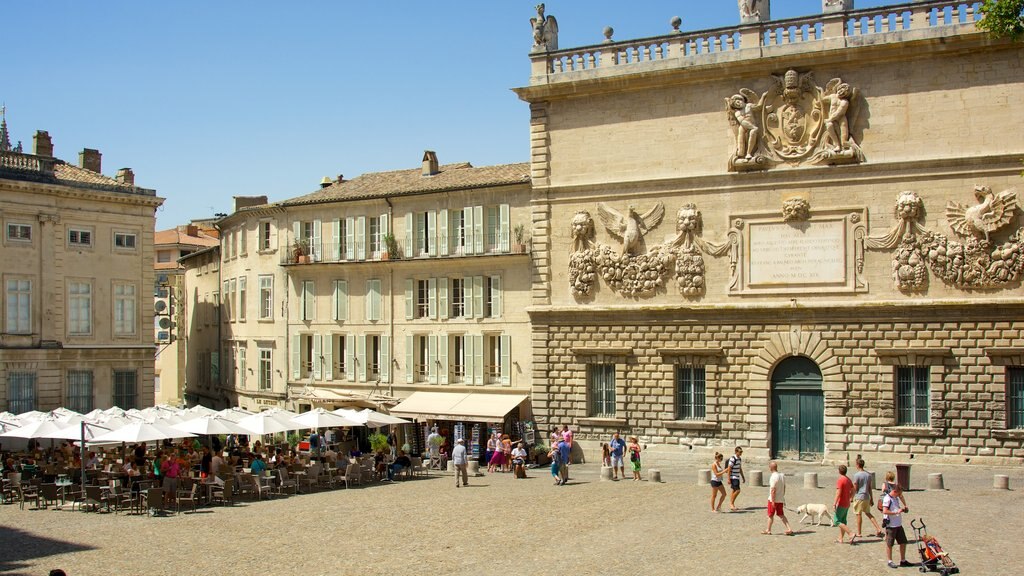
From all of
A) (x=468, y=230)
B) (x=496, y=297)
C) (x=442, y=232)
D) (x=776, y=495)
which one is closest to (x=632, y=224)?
(x=496, y=297)

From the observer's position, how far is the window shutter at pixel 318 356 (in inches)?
1614

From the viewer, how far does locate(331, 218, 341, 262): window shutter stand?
40.6 metres

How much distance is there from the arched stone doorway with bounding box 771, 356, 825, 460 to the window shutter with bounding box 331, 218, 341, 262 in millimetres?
17515

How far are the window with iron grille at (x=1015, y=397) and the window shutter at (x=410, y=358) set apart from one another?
19.2 metres

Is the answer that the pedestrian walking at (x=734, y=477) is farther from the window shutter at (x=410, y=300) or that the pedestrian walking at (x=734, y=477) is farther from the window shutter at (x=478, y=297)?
the window shutter at (x=410, y=300)

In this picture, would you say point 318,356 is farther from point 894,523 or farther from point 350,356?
point 894,523

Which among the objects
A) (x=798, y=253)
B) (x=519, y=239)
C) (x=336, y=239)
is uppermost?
(x=336, y=239)

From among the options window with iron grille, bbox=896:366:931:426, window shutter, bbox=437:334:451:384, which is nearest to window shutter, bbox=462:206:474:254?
window shutter, bbox=437:334:451:384

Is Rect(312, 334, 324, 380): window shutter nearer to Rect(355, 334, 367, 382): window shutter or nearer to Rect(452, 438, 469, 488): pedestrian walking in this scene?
Rect(355, 334, 367, 382): window shutter

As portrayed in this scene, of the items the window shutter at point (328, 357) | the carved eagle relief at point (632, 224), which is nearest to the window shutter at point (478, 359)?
the window shutter at point (328, 357)

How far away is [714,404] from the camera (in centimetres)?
3020

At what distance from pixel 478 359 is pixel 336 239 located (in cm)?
774

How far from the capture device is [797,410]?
2948 cm

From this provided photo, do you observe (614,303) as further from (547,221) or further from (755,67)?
(755,67)
